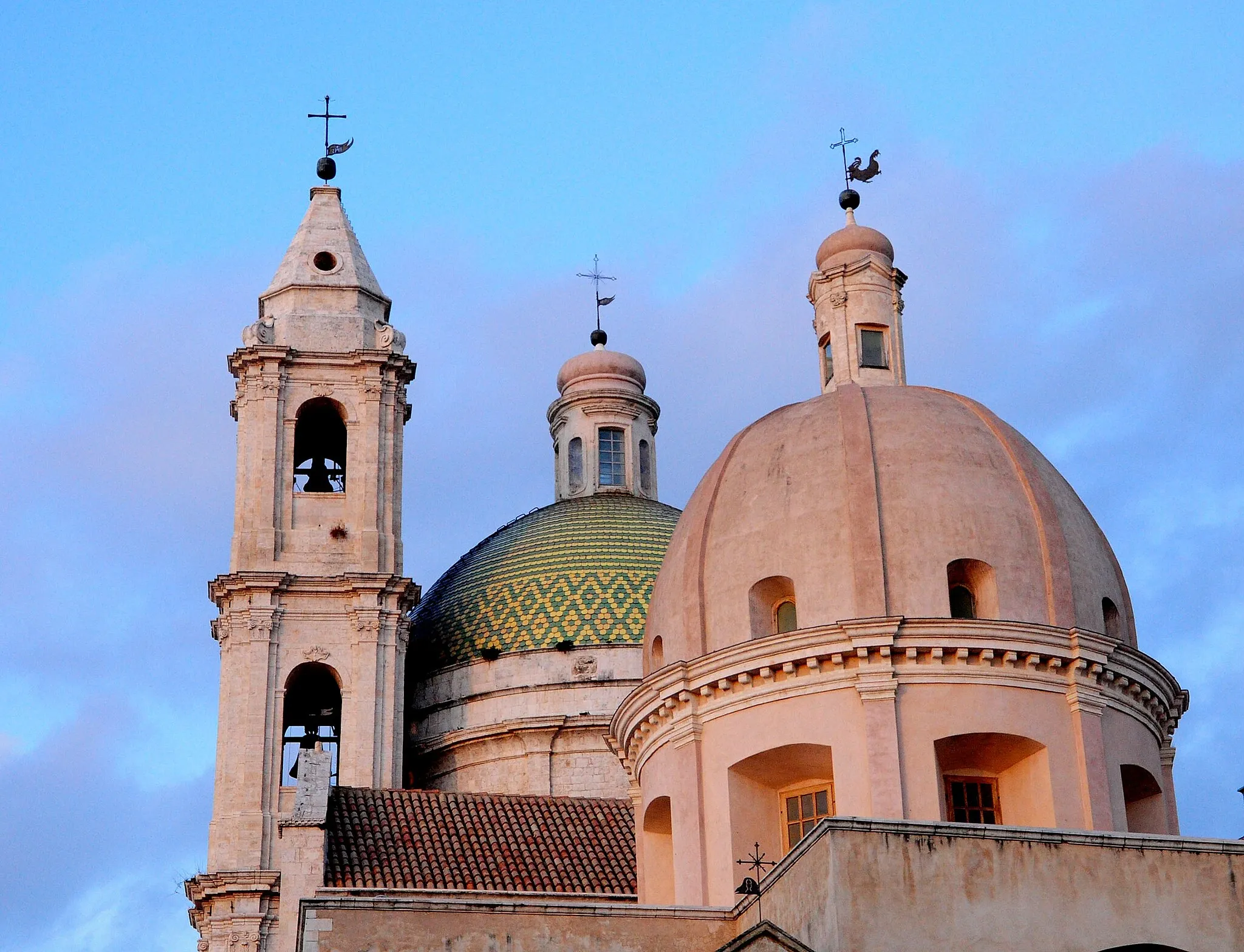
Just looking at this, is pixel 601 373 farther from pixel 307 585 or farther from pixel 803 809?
pixel 803 809

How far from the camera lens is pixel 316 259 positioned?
44.9m

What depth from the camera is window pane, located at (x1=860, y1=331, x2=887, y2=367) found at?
111 feet

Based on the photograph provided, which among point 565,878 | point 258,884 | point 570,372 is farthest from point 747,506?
point 570,372

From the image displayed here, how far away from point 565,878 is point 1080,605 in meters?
9.62

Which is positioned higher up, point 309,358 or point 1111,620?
point 309,358

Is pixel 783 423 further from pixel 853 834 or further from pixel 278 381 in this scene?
pixel 278 381

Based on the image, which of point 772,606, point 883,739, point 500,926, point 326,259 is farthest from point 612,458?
point 500,926

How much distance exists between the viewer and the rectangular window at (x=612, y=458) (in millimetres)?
50031

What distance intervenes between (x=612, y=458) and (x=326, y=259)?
891cm

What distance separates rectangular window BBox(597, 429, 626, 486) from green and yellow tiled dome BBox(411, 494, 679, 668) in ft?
4.11

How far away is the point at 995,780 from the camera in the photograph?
28531 mm

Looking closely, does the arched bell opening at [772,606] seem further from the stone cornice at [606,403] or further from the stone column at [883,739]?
the stone cornice at [606,403]

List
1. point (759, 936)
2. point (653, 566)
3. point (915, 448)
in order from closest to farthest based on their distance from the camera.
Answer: point (759, 936) < point (915, 448) < point (653, 566)

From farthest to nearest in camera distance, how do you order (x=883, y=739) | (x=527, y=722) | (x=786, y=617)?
(x=527, y=722) < (x=786, y=617) < (x=883, y=739)
